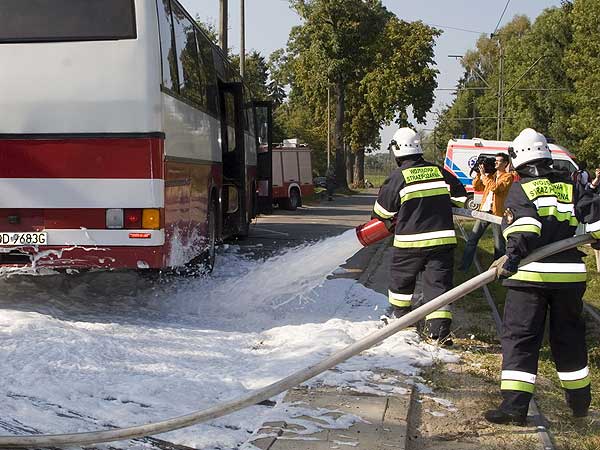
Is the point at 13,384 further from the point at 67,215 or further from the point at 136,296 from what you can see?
the point at 136,296

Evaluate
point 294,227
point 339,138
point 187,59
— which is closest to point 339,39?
point 339,138

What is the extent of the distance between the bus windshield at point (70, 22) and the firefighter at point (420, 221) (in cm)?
280

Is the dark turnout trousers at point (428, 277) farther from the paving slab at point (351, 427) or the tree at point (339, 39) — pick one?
the tree at point (339, 39)

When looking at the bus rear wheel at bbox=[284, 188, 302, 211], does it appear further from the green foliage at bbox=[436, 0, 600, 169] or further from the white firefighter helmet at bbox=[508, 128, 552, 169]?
the white firefighter helmet at bbox=[508, 128, 552, 169]

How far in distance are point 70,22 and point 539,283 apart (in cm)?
501

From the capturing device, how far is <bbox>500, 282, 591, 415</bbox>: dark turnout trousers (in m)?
5.00

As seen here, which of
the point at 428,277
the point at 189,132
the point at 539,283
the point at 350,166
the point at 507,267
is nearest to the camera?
the point at 507,267

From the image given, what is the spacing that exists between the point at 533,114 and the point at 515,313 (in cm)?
5049

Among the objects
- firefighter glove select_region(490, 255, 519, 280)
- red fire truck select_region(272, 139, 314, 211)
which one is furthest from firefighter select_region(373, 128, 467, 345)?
red fire truck select_region(272, 139, 314, 211)

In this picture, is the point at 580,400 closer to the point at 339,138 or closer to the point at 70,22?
the point at 70,22

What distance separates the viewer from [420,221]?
6867 millimetres

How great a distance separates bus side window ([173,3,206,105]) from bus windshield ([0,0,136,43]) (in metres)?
1.31

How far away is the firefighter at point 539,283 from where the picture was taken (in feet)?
16.3

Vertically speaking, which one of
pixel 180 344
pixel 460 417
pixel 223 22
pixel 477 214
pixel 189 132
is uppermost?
pixel 223 22
